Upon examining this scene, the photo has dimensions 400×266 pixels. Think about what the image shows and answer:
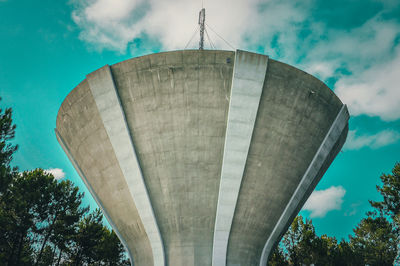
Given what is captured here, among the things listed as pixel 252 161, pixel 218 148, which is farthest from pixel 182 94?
pixel 252 161

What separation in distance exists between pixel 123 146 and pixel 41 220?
14.4 meters

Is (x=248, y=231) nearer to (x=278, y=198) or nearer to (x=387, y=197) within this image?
(x=278, y=198)

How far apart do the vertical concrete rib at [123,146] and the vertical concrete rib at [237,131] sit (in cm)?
247

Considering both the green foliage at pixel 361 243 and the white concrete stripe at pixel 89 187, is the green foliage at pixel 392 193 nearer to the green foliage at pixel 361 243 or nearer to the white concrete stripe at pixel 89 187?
the green foliage at pixel 361 243

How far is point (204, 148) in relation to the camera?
468 inches

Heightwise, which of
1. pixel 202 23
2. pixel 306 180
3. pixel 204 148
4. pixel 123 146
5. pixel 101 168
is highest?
pixel 202 23

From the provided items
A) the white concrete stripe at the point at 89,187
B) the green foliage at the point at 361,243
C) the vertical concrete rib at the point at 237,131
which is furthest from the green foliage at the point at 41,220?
the green foliage at the point at 361,243

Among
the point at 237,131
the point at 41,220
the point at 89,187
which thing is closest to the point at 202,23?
the point at 237,131

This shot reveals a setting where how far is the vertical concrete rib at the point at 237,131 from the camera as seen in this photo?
464 inches

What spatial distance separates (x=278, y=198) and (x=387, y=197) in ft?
52.0

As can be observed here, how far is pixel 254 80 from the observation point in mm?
12188

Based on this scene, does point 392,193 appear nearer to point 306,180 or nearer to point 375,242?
point 375,242

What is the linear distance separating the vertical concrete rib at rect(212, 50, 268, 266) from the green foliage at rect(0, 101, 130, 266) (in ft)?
34.0

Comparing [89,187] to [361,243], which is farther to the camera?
[361,243]
